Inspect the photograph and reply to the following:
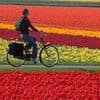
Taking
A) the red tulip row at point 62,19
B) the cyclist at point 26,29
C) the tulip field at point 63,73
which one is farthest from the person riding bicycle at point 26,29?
→ the red tulip row at point 62,19

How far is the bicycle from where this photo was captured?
17734 mm

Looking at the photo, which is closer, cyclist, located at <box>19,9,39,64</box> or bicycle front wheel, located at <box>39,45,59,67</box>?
cyclist, located at <box>19,9,39,64</box>

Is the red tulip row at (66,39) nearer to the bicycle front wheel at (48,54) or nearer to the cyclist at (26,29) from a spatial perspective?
the bicycle front wheel at (48,54)

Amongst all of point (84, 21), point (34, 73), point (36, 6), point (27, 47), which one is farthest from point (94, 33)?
point (36, 6)

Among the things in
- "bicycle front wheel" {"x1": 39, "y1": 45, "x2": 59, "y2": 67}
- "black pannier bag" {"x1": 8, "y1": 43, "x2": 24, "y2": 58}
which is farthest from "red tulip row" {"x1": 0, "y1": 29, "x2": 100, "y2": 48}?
"black pannier bag" {"x1": 8, "y1": 43, "x2": 24, "y2": 58}

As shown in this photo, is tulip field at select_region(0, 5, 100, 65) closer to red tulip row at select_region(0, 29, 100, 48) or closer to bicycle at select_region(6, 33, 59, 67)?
red tulip row at select_region(0, 29, 100, 48)

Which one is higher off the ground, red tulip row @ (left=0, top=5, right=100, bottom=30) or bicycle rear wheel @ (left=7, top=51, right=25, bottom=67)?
red tulip row @ (left=0, top=5, right=100, bottom=30)

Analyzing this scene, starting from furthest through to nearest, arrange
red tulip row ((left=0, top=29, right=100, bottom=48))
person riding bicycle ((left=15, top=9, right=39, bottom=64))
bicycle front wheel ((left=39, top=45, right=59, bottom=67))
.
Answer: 1. red tulip row ((left=0, top=29, right=100, bottom=48))
2. bicycle front wheel ((left=39, top=45, right=59, bottom=67))
3. person riding bicycle ((left=15, top=9, right=39, bottom=64))

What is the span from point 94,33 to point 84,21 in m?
8.96

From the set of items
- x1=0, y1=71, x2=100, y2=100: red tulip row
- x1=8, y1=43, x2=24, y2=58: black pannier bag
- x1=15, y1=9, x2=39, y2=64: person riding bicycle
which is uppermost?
x1=15, y1=9, x2=39, y2=64: person riding bicycle

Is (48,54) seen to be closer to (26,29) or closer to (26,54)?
(26,54)

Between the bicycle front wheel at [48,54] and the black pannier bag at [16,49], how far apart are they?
2.09 ft

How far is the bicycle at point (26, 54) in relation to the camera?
58.2 ft

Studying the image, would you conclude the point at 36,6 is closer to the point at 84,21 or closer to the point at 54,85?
the point at 84,21
